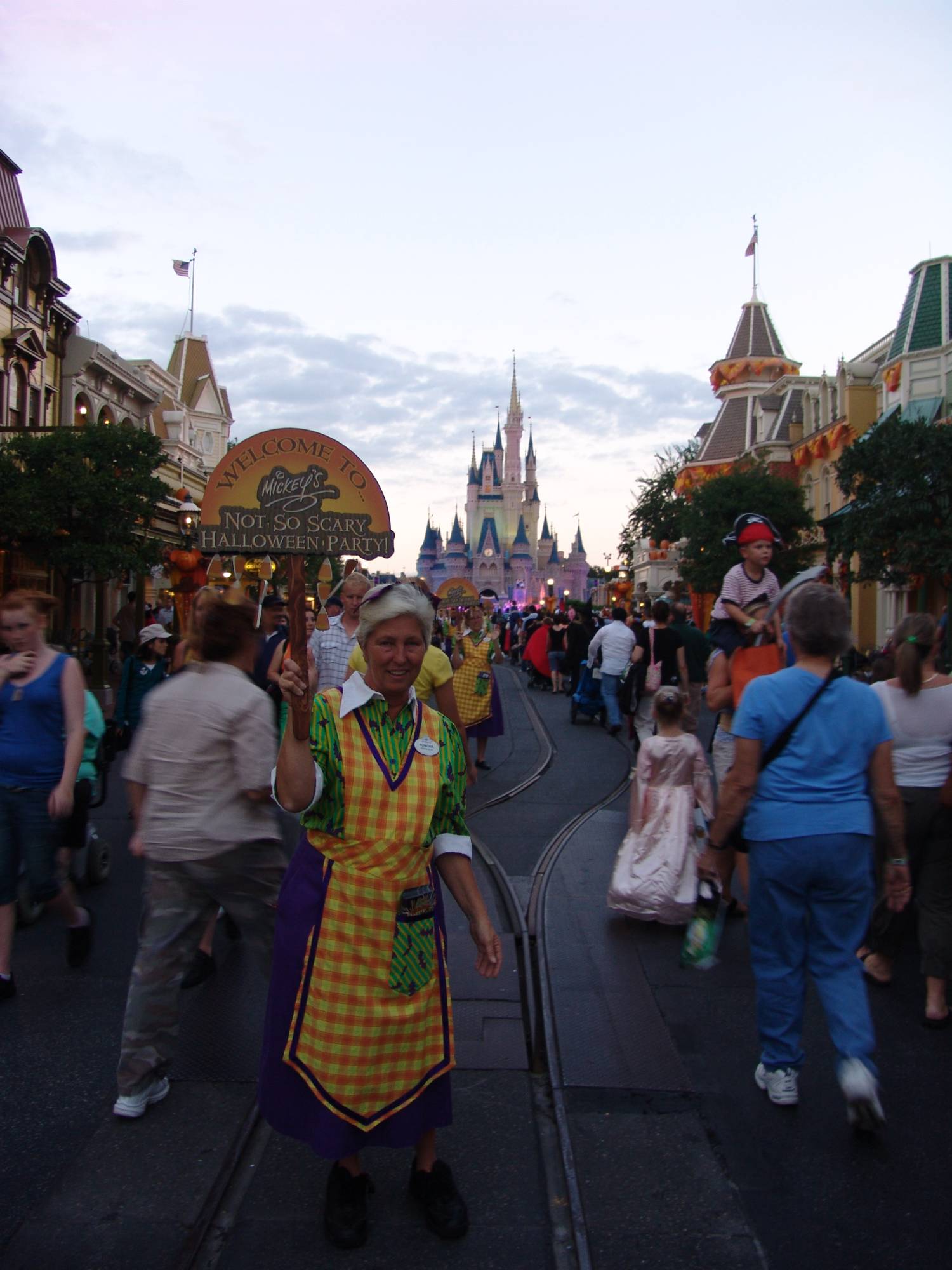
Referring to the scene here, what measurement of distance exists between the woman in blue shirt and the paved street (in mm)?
327

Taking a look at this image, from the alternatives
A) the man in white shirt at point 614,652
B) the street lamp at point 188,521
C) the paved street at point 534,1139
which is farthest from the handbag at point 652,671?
the street lamp at point 188,521

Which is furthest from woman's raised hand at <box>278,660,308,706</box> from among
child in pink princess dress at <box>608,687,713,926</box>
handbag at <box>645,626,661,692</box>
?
handbag at <box>645,626,661,692</box>

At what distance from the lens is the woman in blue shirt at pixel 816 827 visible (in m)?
3.44

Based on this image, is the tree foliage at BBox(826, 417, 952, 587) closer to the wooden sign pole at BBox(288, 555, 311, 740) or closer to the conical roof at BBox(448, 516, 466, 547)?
the wooden sign pole at BBox(288, 555, 311, 740)

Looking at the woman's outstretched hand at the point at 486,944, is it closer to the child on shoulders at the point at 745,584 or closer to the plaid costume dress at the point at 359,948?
the plaid costume dress at the point at 359,948

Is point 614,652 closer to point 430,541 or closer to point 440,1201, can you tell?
point 440,1201

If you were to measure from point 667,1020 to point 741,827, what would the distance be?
1.27 metres

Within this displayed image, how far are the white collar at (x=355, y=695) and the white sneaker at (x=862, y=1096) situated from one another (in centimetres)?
192

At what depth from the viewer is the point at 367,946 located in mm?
2758

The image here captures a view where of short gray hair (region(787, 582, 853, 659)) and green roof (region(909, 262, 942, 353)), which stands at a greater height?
green roof (region(909, 262, 942, 353))

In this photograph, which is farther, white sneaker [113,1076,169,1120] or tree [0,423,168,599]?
tree [0,423,168,599]

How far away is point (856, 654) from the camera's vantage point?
19734mm

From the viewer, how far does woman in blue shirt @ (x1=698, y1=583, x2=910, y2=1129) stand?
3.44m

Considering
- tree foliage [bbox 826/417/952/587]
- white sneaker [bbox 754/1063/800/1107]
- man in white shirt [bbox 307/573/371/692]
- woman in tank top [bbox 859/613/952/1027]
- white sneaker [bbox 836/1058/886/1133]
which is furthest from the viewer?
tree foliage [bbox 826/417/952/587]
